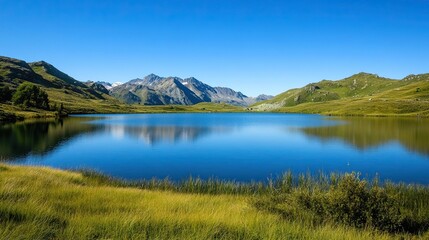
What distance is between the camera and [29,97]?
16512 cm

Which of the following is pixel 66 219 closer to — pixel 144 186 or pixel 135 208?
pixel 135 208

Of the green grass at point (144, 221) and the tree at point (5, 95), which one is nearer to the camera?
the green grass at point (144, 221)

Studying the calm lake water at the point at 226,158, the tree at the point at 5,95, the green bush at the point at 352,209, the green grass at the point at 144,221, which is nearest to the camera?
the green grass at the point at 144,221

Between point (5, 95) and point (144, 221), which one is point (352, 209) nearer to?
point (144, 221)

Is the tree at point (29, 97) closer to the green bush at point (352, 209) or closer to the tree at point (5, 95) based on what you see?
the tree at point (5, 95)

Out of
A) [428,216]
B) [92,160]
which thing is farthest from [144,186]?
[92,160]

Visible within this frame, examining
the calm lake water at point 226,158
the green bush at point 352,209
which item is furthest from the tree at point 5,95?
the green bush at point 352,209

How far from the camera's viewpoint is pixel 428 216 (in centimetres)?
1700

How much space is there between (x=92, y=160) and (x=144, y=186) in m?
27.1

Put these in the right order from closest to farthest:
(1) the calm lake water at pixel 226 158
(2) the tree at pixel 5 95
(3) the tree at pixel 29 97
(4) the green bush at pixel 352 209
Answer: (4) the green bush at pixel 352 209
(1) the calm lake water at pixel 226 158
(3) the tree at pixel 29 97
(2) the tree at pixel 5 95

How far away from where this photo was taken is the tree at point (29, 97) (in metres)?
162

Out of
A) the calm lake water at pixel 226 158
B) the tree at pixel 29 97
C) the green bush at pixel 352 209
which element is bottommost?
the calm lake water at pixel 226 158

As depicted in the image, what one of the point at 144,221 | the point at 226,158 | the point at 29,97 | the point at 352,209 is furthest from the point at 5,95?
the point at 352,209

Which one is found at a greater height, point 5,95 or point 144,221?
point 5,95
